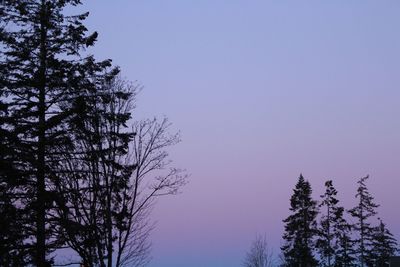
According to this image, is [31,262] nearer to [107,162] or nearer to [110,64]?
[107,162]

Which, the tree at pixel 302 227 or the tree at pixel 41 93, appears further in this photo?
the tree at pixel 302 227

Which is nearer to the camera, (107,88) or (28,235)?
(28,235)

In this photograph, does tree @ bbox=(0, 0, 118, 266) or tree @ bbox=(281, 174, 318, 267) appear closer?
tree @ bbox=(0, 0, 118, 266)

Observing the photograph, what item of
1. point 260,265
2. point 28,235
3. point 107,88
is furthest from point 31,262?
point 260,265

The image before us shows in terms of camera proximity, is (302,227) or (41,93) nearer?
(41,93)

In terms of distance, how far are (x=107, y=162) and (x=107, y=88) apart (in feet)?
10.8

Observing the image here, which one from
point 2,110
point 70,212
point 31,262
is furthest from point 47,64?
point 31,262

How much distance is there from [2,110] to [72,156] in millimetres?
3155

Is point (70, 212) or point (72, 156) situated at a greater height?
point (72, 156)

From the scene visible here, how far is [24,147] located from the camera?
2045 centimetres

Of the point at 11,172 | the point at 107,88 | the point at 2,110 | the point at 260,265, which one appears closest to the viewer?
the point at 11,172

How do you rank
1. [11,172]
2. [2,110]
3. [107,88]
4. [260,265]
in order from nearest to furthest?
[11,172] < [2,110] < [107,88] < [260,265]

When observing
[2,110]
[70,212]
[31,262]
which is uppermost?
[2,110]

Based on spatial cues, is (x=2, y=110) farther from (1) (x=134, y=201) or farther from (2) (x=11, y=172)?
(1) (x=134, y=201)
